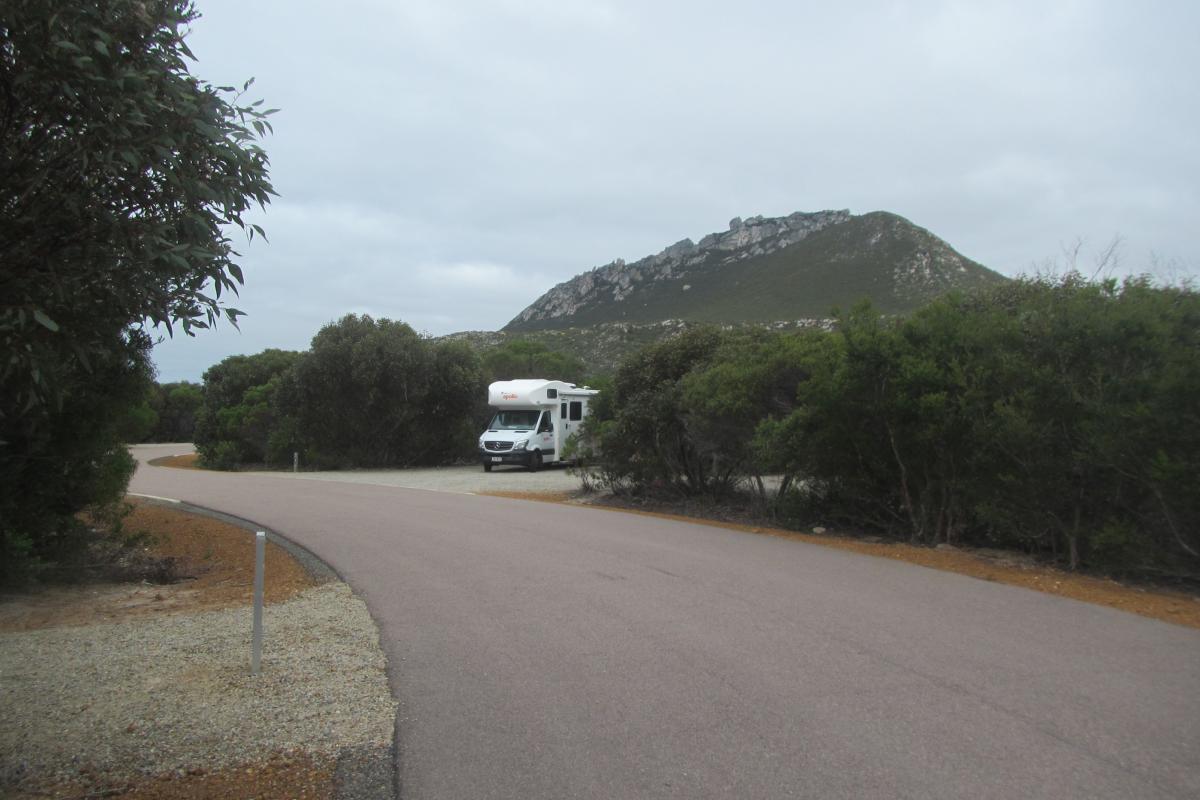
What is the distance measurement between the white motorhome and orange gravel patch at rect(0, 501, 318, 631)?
15.6 m

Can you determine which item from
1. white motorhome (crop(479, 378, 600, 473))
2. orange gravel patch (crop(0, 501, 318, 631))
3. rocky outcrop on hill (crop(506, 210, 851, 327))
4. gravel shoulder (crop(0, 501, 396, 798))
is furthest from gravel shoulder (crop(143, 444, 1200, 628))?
rocky outcrop on hill (crop(506, 210, 851, 327))

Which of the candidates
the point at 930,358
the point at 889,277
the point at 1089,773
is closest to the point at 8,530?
the point at 1089,773

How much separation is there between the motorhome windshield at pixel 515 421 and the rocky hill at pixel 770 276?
1403cm

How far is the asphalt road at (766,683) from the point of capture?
14.2 feet

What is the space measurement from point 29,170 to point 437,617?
16.8 ft

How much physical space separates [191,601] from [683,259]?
77117 millimetres

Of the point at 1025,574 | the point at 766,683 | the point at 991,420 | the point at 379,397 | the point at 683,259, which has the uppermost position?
the point at 683,259

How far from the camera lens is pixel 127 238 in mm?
3795

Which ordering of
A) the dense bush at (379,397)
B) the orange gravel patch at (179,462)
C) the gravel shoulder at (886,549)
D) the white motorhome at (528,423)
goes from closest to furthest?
the gravel shoulder at (886,549), the white motorhome at (528,423), the dense bush at (379,397), the orange gravel patch at (179,462)

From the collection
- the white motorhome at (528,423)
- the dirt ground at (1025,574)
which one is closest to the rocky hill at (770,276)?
the white motorhome at (528,423)

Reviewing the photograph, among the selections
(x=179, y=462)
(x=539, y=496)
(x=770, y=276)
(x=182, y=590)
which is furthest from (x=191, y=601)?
(x=770, y=276)

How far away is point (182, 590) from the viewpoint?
32.4 ft

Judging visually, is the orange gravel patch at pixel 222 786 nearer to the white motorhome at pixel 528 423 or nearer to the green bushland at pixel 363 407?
the white motorhome at pixel 528 423

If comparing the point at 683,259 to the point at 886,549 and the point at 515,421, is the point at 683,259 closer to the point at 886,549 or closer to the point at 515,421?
the point at 515,421
